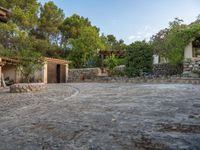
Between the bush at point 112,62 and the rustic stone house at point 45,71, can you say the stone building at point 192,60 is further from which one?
the rustic stone house at point 45,71

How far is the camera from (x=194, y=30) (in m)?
20.3

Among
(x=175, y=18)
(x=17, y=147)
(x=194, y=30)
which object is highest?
(x=175, y=18)

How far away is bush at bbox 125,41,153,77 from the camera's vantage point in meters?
22.1

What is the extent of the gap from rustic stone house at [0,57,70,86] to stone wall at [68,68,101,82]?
2.00ft

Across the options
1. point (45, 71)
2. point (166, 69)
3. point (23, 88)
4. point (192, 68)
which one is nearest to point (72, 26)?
point (45, 71)

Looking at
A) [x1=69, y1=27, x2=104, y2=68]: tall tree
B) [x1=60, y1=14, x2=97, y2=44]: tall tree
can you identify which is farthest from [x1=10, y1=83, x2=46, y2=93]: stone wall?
[x1=60, y1=14, x2=97, y2=44]: tall tree

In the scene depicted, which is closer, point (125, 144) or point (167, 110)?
point (125, 144)

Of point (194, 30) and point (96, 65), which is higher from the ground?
point (194, 30)

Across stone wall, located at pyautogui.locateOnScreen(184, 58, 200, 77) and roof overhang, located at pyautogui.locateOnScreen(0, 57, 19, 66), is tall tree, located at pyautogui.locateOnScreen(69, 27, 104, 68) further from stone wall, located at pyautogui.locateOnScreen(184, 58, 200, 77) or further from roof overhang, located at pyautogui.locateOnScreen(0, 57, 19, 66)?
stone wall, located at pyautogui.locateOnScreen(184, 58, 200, 77)

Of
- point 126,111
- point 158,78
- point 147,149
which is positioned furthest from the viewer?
point 158,78

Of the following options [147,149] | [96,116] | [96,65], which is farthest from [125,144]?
[96,65]

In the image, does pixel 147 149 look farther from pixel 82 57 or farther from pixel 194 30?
pixel 82 57

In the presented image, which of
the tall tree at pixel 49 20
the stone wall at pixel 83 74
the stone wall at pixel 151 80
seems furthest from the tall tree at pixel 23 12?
the stone wall at pixel 151 80

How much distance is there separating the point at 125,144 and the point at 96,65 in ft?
82.7
